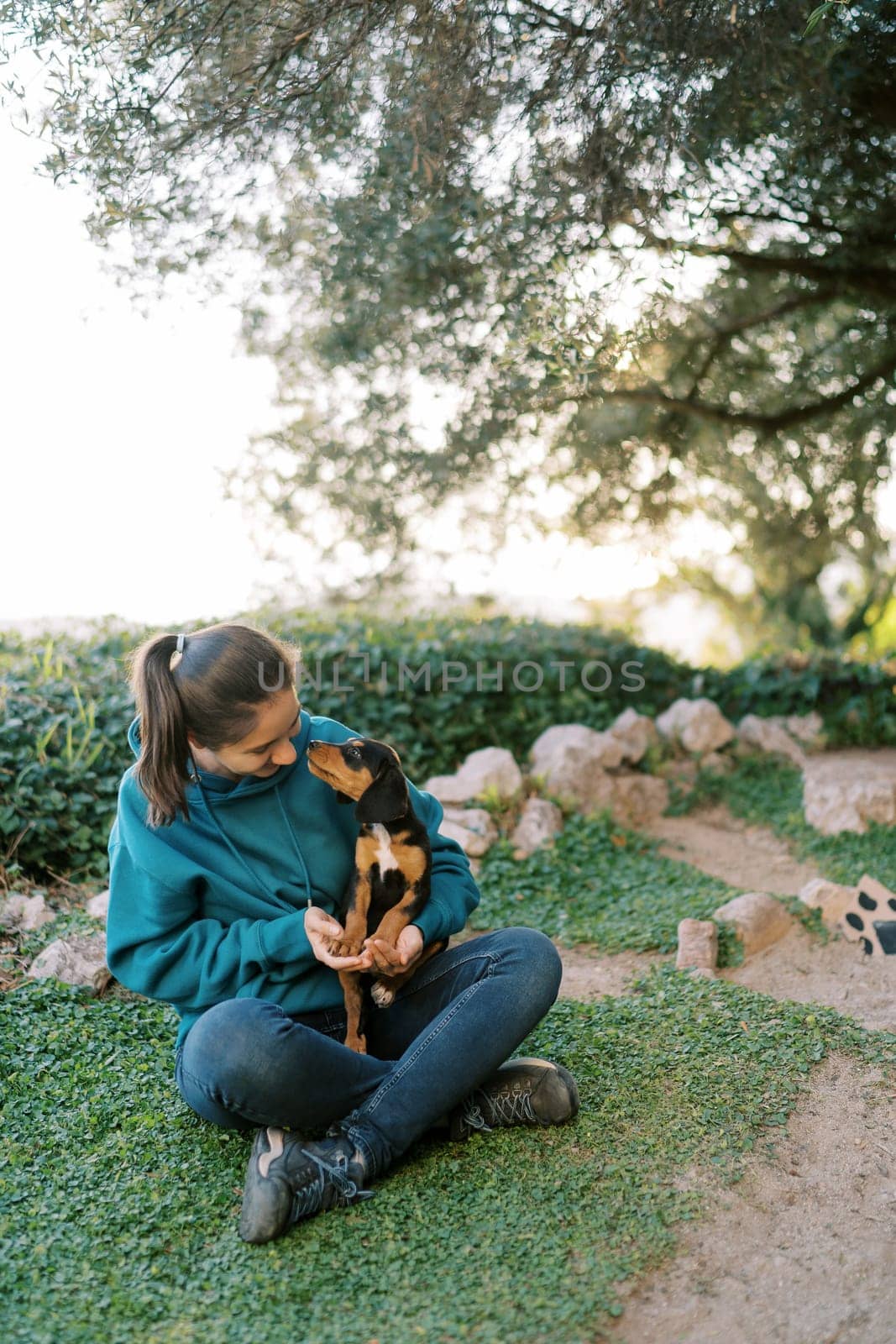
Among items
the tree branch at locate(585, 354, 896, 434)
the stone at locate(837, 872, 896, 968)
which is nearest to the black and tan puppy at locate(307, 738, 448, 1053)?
the stone at locate(837, 872, 896, 968)

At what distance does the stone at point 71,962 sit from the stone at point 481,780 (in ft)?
7.18

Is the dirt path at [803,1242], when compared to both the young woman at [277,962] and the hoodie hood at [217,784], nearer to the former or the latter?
the young woman at [277,962]

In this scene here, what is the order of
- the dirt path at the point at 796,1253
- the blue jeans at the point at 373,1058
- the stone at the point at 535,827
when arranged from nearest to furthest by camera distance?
the dirt path at the point at 796,1253
the blue jeans at the point at 373,1058
the stone at the point at 535,827

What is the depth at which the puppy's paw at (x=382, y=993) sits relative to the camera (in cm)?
294

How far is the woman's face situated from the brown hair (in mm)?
21

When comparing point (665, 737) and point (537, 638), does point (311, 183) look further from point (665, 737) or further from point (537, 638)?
point (665, 737)

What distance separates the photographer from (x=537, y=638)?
712 cm

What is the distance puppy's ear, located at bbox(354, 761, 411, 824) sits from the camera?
2932 millimetres

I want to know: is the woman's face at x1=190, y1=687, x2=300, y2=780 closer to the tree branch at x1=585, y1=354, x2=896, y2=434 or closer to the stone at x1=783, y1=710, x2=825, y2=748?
the tree branch at x1=585, y1=354, x2=896, y2=434

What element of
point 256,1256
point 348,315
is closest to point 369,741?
point 256,1256

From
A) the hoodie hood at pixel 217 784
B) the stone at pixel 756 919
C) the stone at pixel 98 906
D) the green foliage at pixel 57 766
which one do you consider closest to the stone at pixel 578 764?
the stone at pixel 756 919

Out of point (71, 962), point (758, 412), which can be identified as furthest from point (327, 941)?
point (758, 412)

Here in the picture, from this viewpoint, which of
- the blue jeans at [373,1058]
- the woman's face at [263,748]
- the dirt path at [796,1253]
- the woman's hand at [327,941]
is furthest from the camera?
the woman's face at [263,748]

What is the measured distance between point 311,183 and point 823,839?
4.21m
